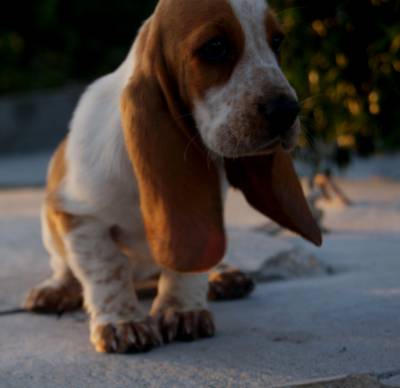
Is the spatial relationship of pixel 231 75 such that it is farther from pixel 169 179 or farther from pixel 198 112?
pixel 169 179

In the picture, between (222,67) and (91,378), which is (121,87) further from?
(91,378)

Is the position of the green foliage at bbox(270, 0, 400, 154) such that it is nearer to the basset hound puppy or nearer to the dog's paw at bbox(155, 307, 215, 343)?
the basset hound puppy

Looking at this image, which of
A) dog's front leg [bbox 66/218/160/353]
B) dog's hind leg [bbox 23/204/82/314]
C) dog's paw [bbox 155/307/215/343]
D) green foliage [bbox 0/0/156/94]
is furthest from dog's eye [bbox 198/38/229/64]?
green foliage [bbox 0/0/156/94]

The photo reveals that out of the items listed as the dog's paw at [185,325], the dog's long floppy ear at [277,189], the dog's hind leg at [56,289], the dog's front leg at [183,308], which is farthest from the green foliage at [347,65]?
the dog's hind leg at [56,289]

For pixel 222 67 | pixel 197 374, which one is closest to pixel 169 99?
pixel 222 67

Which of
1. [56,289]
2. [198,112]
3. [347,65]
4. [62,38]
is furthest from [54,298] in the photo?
[62,38]

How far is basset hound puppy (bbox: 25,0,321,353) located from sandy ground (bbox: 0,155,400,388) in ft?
0.58

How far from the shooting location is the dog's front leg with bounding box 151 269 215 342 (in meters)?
3.02

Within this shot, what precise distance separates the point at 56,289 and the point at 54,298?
0.21 feet

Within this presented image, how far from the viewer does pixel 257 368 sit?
2594 millimetres

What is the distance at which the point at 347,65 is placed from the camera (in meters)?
4.45

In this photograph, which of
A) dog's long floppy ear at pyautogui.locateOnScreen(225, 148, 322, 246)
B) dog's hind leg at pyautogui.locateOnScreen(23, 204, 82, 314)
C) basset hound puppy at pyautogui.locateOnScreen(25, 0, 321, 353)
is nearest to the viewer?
basset hound puppy at pyautogui.locateOnScreen(25, 0, 321, 353)

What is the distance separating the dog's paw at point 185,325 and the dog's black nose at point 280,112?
87cm

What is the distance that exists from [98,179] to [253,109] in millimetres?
721
